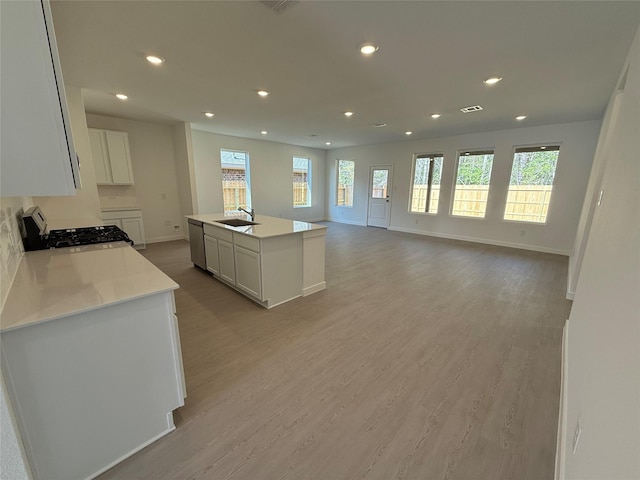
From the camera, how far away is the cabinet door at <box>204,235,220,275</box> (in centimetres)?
371

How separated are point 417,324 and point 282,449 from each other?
182cm

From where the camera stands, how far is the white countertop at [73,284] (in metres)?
1.10

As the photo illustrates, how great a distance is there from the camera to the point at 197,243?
4.13 m

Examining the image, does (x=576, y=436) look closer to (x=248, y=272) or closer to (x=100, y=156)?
(x=248, y=272)

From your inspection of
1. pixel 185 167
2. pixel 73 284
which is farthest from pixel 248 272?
pixel 185 167

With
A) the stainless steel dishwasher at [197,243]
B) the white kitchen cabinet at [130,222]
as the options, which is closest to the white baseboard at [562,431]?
the stainless steel dishwasher at [197,243]

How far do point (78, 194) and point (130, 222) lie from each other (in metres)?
1.46

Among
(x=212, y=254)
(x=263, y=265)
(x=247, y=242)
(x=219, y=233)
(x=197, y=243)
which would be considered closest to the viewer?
(x=263, y=265)

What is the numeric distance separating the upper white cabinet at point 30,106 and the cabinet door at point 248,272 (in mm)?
1983

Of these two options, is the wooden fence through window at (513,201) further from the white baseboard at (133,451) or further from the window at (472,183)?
the white baseboard at (133,451)

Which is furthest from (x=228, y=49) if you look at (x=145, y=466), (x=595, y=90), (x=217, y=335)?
(x=595, y=90)

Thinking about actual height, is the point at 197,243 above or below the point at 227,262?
above

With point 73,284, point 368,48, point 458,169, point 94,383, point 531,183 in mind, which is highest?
point 368,48

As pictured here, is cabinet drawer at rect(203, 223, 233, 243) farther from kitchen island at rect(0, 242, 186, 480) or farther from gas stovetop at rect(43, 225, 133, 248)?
kitchen island at rect(0, 242, 186, 480)
